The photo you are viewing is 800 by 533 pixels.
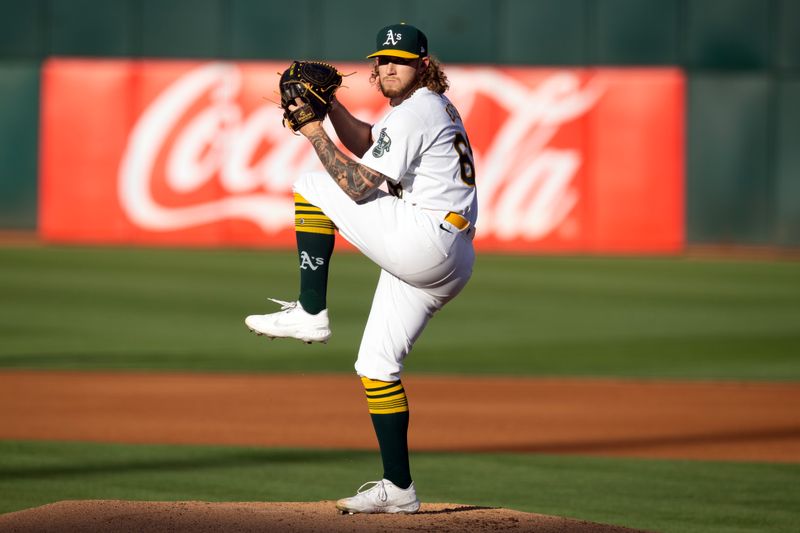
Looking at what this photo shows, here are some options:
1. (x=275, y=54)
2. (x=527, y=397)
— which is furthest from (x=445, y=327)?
(x=275, y=54)

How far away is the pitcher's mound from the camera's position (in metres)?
5.32

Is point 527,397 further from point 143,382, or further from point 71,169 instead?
point 71,169

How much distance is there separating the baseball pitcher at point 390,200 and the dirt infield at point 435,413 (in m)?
3.43

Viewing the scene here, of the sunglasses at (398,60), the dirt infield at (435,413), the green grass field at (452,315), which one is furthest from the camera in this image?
the green grass field at (452,315)

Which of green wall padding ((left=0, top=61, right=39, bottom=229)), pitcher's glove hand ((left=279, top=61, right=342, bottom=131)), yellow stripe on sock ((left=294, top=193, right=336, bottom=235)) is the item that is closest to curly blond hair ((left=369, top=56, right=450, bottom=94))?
pitcher's glove hand ((left=279, top=61, right=342, bottom=131))

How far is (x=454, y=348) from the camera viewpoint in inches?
564

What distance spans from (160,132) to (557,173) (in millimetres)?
6879

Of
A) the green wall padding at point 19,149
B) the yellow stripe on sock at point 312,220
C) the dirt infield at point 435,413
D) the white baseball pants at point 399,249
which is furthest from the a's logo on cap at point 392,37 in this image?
the green wall padding at point 19,149

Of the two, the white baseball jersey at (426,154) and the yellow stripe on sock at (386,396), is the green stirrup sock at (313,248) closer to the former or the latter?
the white baseball jersey at (426,154)

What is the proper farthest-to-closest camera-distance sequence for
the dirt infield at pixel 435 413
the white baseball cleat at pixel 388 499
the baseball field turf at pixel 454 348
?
1. the dirt infield at pixel 435 413
2. the baseball field turf at pixel 454 348
3. the white baseball cleat at pixel 388 499

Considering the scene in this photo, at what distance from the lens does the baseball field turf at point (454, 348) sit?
24.6 ft

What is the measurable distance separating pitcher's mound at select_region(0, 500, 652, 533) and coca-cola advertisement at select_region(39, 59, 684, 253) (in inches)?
660

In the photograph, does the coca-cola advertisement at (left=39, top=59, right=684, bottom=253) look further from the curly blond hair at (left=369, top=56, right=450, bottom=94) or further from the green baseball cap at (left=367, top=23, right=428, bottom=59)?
the green baseball cap at (left=367, top=23, right=428, bottom=59)

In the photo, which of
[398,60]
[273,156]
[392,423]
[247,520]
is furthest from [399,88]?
[273,156]
